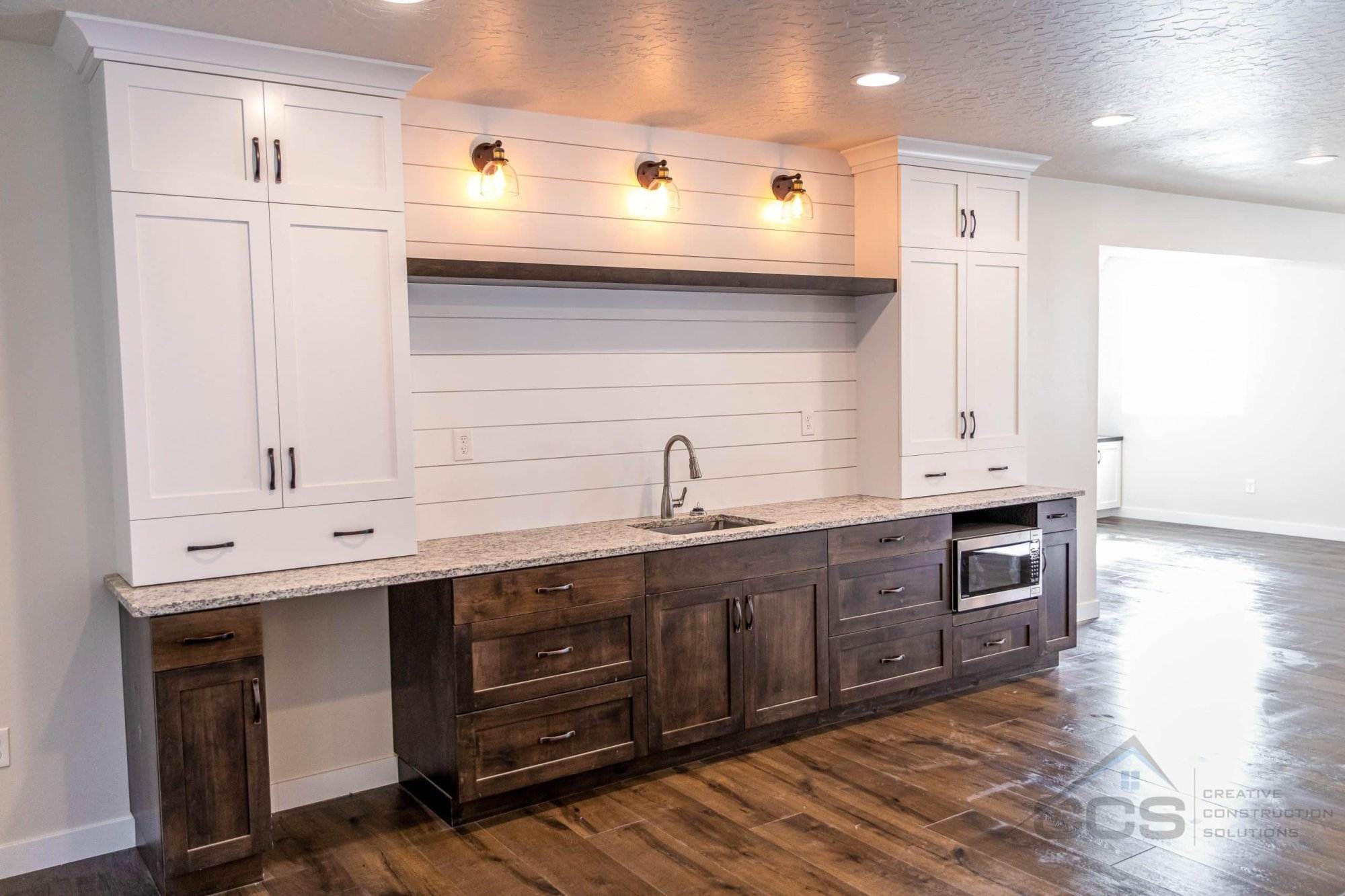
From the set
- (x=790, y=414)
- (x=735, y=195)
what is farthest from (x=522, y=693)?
(x=735, y=195)

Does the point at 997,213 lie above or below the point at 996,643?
A: above

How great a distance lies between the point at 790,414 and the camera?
451 centimetres

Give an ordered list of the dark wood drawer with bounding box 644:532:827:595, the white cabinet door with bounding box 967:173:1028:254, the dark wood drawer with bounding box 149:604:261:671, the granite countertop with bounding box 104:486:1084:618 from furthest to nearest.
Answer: the white cabinet door with bounding box 967:173:1028:254
the dark wood drawer with bounding box 644:532:827:595
the granite countertop with bounding box 104:486:1084:618
the dark wood drawer with bounding box 149:604:261:671

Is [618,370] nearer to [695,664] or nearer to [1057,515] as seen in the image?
[695,664]

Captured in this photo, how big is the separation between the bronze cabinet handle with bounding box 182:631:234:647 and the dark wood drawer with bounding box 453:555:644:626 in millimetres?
637

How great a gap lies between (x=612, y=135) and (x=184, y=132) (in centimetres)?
159

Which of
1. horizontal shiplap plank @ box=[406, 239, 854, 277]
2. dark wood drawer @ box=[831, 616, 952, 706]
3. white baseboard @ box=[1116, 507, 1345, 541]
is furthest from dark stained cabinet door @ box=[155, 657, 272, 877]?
white baseboard @ box=[1116, 507, 1345, 541]

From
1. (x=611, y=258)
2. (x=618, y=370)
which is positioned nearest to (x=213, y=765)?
(x=618, y=370)

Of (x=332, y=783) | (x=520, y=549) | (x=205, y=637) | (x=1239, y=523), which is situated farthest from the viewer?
(x=1239, y=523)

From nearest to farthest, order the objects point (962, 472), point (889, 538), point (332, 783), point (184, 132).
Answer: point (184, 132) → point (332, 783) → point (889, 538) → point (962, 472)

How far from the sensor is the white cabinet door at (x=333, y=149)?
303cm

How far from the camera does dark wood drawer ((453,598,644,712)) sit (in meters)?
3.17

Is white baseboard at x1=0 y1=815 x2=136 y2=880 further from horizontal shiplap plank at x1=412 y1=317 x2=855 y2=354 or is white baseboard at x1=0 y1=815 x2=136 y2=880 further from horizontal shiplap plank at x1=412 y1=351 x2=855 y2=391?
horizontal shiplap plank at x1=412 y1=317 x2=855 y2=354

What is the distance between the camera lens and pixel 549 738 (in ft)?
10.9
